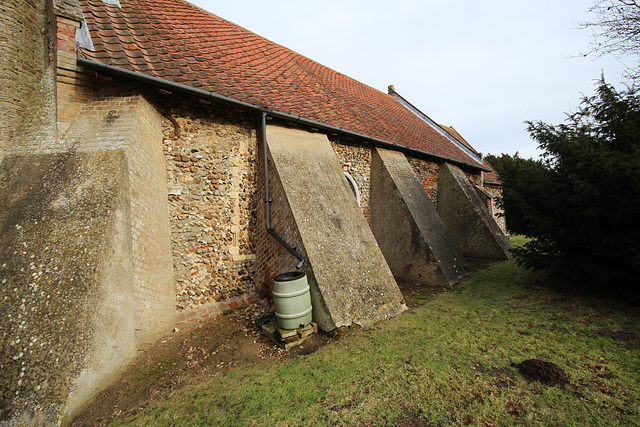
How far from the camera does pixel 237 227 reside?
17.8 ft

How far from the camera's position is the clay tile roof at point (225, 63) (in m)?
4.83

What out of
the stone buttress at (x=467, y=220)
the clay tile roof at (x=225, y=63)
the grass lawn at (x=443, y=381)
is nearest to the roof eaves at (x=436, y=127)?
the clay tile roof at (x=225, y=63)

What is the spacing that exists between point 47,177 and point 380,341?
17.9 feet

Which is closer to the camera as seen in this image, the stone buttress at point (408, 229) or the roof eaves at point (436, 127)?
the stone buttress at point (408, 229)

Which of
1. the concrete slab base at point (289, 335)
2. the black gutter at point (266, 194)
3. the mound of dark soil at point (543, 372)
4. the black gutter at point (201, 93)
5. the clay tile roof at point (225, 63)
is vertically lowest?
the concrete slab base at point (289, 335)

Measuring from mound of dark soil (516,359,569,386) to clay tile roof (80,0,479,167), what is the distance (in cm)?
601

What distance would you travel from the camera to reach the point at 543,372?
9.81 ft

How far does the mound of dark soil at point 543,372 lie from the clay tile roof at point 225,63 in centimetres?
601

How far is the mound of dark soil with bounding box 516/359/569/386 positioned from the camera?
9.52ft

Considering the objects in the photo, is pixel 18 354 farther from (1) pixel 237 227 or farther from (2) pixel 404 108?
(2) pixel 404 108

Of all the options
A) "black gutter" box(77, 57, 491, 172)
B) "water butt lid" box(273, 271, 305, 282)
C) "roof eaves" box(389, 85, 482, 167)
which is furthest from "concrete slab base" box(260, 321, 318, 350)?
"roof eaves" box(389, 85, 482, 167)

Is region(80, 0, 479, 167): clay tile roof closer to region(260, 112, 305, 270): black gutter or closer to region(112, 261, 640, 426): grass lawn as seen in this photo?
region(260, 112, 305, 270): black gutter

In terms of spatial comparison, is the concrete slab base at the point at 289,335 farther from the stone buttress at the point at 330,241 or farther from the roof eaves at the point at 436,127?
the roof eaves at the point at 436,127

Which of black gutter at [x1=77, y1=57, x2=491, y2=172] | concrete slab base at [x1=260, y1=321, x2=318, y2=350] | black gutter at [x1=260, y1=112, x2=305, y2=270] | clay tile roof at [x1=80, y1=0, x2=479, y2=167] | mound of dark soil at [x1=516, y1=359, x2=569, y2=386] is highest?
clay tile roof at [x1=80, y1=0, x2=479, y2=167]
